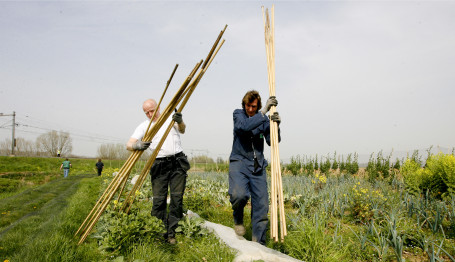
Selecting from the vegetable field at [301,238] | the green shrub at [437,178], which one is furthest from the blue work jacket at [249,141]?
the green shrub at [437,178]

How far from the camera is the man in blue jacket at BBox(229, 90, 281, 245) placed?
315 centimetres

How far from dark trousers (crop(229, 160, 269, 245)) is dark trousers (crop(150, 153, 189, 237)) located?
71 centimetres

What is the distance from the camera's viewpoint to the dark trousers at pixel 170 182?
140 inches

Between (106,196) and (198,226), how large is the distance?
3.81 feet

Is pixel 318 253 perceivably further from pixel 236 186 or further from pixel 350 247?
pixel 236 186

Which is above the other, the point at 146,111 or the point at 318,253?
the point at 146,111

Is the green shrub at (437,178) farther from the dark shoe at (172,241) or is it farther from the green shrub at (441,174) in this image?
the dark shoe at (172,241)

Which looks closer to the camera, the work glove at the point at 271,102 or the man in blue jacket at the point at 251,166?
the work glove at the point at 271,102

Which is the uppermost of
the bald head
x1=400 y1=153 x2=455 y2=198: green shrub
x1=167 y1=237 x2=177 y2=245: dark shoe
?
the bald head

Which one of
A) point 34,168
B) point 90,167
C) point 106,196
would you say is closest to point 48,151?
point 90,167

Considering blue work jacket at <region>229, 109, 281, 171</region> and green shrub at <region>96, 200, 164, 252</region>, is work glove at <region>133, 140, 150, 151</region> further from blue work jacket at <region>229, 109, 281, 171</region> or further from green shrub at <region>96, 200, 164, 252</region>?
blue work jacket at <region>229, 109, 281, 171</region>

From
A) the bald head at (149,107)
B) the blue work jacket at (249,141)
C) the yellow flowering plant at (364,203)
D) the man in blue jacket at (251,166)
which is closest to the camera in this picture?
the man in blue jacket at (251,166)

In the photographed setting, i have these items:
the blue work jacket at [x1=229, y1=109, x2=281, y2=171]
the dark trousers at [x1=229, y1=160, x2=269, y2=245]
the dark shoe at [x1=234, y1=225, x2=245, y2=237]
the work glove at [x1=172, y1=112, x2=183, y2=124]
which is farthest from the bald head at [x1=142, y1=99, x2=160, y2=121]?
the dark shoe at [x1=234, y1=225, x2=245, y2=237]

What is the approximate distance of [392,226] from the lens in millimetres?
3025
